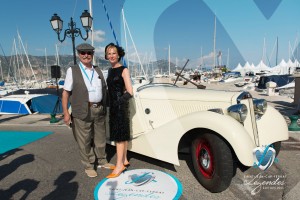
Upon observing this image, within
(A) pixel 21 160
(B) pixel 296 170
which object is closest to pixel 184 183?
(B) pixel 296 170

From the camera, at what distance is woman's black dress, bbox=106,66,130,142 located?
3436 mm

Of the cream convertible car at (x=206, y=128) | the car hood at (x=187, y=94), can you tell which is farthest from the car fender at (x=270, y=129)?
the car hood at (x=187, y=94)

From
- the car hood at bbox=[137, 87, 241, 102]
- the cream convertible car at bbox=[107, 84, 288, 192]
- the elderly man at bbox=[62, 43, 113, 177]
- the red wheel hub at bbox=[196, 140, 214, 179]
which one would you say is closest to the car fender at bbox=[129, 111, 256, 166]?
the cream convertible car at bbox=[107, 84, 288, 192]

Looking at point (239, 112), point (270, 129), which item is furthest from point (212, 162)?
point (270, 129)

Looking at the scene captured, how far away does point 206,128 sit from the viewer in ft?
10.00

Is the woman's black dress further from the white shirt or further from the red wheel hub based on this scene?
the red wheel hub

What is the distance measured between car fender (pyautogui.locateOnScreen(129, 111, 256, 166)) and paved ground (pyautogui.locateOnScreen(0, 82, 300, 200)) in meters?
0.45

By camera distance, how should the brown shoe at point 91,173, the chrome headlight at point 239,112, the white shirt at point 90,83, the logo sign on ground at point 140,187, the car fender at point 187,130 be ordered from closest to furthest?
the car fender at point 187,130 < the logo sign on ground at point 140,187 < the chrome headlight at point 239,112 < the white shirt at point 90,83 < the brown shoe at point 91,173

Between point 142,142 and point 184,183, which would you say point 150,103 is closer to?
point 142,142

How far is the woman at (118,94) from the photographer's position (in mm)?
3424

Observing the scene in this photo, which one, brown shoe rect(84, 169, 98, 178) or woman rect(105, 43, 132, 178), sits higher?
woman rect(105, 43, 132, 178)

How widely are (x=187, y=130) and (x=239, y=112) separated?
2.46 feet

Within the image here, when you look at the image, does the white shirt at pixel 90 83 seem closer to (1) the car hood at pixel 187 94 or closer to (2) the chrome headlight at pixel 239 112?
(1) the car hood at pixel 187 94

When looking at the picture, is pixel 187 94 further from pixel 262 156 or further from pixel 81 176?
pixel 81 176
